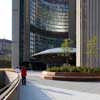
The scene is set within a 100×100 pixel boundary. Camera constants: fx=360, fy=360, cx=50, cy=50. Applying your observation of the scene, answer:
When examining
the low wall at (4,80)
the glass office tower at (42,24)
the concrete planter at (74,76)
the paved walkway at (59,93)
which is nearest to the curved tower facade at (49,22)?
the glass office tower at (42,24)

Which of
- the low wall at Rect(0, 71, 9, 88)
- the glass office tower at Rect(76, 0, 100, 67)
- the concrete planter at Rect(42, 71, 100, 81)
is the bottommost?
the low wall at Rect(0, 71, 9, 88)

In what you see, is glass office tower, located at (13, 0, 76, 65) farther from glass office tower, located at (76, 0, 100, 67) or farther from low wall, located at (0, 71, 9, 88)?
low wall, located at (0, 71, 9, 88)

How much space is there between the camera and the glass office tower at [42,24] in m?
103

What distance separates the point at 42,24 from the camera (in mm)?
107750

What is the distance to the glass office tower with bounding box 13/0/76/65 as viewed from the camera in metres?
103

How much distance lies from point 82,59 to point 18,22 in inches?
1844

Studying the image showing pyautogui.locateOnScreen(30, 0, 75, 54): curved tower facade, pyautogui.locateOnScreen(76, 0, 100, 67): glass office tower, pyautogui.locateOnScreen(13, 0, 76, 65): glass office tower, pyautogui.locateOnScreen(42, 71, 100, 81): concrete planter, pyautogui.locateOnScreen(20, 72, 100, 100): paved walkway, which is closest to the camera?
pyautogui.locateOnScreen(20, 72, 100, 100): paved walkway

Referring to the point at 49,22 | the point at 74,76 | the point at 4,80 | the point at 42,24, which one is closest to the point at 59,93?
the point at 74,76

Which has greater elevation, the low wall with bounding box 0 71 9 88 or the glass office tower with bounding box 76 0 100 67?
the glass office tower with bounding box 76 0 100 67

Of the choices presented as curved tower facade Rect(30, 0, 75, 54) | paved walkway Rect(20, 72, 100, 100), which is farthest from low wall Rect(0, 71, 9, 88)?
curved tower facade Rect(30, 0, 75, 54)

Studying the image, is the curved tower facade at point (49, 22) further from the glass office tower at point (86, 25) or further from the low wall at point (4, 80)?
the low wall at point (4, 80)

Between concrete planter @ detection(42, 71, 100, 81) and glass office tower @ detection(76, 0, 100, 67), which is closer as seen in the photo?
concrete planter @ detection(42, 71, 100, 81)

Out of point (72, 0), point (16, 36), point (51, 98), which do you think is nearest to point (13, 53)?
point (16, 36)

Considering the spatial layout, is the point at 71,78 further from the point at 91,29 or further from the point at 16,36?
the point at 16,36
